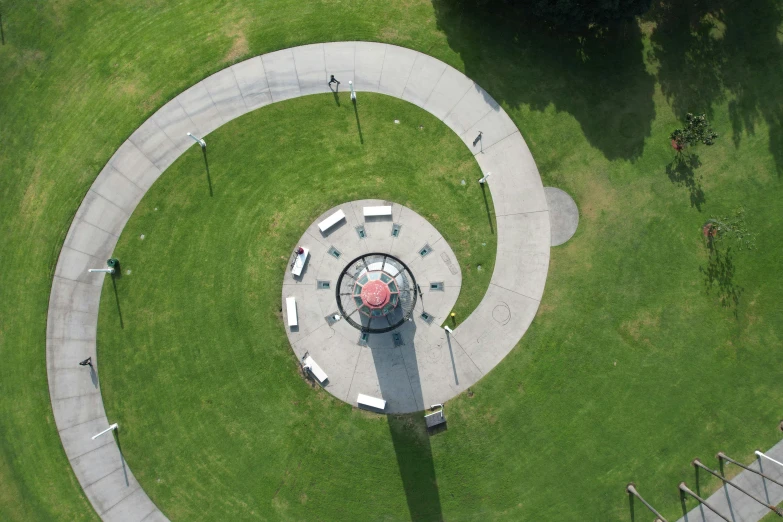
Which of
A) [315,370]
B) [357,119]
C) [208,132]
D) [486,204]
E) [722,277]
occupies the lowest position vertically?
[315,370]

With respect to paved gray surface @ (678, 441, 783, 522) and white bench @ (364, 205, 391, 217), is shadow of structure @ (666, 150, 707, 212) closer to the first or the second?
paved gray surface @ (678, 441, 783, 522)

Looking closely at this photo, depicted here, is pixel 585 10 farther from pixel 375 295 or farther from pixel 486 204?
pixel 375 295

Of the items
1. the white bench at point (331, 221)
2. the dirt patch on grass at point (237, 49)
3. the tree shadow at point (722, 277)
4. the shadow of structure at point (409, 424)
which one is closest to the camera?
the shadow of structure at point (409, 424)

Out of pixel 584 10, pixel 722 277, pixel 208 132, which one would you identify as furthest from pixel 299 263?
pixel 722 277

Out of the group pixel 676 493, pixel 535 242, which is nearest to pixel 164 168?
pixel 535 242

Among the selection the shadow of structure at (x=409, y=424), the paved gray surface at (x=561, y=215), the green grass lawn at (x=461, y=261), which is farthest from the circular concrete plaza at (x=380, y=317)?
the paved gray surface at (x=561, y=215)

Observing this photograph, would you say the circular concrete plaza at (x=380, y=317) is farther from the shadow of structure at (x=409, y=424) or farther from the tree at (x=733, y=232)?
the tree at (x=733, y=232)

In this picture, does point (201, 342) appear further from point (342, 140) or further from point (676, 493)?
point (676, 493)
